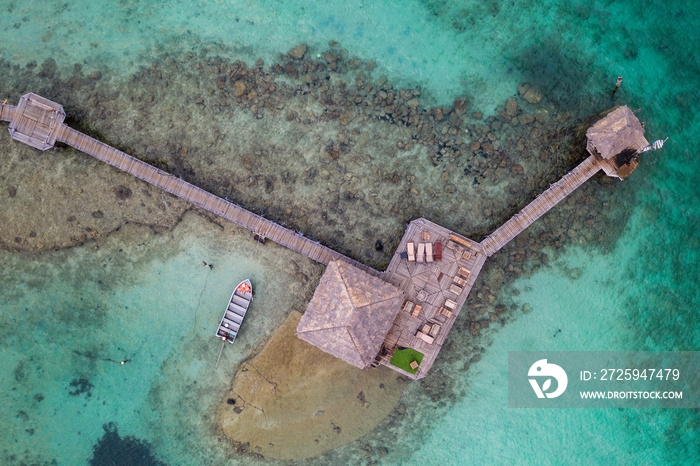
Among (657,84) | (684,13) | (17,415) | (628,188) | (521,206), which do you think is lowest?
(17,415)

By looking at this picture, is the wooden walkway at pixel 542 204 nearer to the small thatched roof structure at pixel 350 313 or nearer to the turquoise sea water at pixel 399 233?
the turquoise sea water at pixel 399 233

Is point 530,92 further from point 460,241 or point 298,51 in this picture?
point 298,51

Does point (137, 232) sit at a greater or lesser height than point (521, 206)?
lesser

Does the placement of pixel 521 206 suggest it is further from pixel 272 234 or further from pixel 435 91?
pixel 272 234

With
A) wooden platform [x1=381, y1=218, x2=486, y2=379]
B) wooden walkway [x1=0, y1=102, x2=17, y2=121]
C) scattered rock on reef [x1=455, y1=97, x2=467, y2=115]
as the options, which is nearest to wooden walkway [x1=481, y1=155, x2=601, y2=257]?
wooden platform [x1=381, y1=218, x2=486, y2=379]

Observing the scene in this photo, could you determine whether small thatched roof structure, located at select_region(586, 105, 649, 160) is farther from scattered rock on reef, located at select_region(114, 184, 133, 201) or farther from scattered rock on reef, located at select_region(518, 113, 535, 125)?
scattered rock on reef, located at select_region(114, 184, 133, 201)

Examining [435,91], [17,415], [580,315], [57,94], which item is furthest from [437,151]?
[17,415]

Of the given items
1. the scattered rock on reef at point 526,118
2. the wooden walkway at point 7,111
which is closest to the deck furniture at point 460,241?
the scattered rock on reef at point 526,118
